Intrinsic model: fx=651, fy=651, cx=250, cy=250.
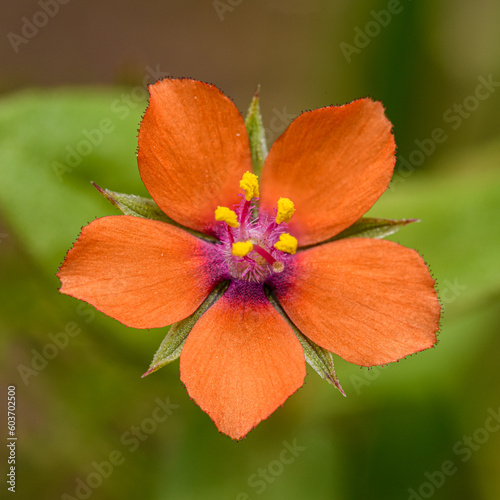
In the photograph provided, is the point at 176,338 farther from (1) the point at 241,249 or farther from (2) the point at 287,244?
(2) the point at 287,244

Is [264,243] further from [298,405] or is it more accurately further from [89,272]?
[298,405]

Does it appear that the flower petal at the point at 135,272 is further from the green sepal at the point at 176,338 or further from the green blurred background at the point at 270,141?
the green blurred background at the point at 270,141

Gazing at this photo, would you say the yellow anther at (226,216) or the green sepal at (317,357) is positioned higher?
the yellow anther at (226,216)

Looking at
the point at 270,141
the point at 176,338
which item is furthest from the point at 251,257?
the point at 270,141

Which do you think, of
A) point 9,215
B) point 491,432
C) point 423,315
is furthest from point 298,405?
point 9,215

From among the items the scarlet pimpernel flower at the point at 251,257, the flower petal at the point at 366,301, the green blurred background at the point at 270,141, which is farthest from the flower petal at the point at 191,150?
the green blurred background at the point at 270,141

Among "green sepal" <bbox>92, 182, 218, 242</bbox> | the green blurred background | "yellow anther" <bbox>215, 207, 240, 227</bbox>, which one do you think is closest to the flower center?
"yellow anther" <bbox>215, 207, 240, 227</bbox>
